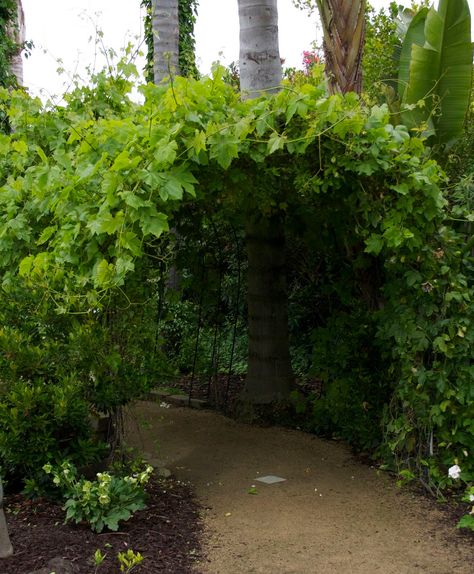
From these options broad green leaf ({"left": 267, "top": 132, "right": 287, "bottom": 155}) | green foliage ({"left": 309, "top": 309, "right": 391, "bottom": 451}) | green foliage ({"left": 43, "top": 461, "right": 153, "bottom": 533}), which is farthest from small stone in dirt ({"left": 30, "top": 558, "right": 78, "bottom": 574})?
green foliage ({"left": 309, "top": 309, "right": 391, "bottom": 451})

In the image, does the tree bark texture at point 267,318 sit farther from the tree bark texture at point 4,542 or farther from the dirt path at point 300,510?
the tree bark texture at point 4,542

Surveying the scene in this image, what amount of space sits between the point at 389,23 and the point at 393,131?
6501 millimetres

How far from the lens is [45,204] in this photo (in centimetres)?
518

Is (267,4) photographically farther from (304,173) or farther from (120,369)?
(120,369)

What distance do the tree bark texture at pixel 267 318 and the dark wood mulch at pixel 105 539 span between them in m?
2.73

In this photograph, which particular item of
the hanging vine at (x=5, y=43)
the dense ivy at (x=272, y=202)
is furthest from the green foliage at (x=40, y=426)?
the hanging vine at (x=5, y=43)

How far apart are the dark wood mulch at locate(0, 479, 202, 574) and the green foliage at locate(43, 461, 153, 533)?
0.26ft

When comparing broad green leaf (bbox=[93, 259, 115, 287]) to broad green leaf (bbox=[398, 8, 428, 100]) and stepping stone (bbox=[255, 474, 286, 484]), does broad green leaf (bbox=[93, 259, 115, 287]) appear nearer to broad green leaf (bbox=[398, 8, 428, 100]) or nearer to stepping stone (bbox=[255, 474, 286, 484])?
stepping stone (bbox=[255, 474, 286, 484])

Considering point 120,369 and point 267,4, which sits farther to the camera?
point 267,4

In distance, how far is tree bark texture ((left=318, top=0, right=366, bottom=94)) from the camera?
603 cm

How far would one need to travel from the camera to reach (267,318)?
7.71 m

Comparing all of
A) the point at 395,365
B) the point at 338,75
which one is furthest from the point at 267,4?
the point at 395,365

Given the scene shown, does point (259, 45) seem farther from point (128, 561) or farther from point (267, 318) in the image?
point (128, 561)

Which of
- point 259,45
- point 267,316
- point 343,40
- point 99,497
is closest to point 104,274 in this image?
point 99,497
